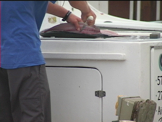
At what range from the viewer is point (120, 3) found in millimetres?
7113

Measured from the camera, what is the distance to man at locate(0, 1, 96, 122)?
212 centimetres

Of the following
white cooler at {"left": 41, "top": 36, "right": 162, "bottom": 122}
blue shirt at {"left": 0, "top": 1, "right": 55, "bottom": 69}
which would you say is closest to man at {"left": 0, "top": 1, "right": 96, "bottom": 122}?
blue shirt at {"left": 0, "top": 1, "right": 55, "bottom": 69}

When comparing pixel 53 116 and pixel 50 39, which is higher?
pixel 50 39

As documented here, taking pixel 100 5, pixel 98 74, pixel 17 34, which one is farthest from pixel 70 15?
pixel 100 5

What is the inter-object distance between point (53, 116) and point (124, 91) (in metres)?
0.57

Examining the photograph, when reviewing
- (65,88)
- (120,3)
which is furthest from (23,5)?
(120,3)

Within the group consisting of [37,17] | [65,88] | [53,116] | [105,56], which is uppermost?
[37,17]

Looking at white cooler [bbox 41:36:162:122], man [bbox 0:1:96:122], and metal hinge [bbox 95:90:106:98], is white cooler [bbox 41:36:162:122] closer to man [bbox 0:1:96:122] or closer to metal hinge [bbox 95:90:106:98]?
metal hinge [bbox 95:90:106:98]

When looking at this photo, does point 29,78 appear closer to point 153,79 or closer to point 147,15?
point 153,79

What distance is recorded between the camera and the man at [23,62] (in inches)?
83.4

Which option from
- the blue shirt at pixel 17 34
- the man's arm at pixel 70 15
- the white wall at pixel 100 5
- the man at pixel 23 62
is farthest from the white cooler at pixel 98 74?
the white wall at pixel 100 5

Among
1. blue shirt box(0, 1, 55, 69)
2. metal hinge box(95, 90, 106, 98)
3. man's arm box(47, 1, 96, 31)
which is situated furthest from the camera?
metal hinge box(95, 90, 106, 98)

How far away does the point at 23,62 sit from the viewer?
A: 215 centimetres

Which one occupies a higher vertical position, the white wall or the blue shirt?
the white wall
